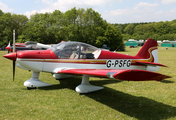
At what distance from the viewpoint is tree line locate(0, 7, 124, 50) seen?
46.8 meters

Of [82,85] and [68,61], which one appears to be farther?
[68,61]

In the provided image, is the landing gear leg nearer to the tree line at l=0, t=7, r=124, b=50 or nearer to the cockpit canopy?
the cockpit canopy

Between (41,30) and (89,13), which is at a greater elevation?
(89,13)

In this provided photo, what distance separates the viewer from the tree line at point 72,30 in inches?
1843

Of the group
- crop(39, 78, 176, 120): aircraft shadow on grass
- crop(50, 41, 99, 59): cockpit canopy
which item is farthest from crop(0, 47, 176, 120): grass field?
crop(50, 41, 99, 59): cockpit canopy

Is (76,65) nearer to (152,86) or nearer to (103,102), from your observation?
(103,102)

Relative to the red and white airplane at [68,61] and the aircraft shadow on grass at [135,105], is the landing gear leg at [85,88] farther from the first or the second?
the aircraft shadow on grass at [135,105]

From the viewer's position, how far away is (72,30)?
4728 centimetres

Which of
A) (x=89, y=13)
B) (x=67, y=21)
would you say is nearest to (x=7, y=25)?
(x=67, y=21)

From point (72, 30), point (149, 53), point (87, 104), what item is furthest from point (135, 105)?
point (72, 30)

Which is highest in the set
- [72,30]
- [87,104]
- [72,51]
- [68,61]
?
[72,30]

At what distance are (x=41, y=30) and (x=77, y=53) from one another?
44414mm

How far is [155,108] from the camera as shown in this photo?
4.44 metres

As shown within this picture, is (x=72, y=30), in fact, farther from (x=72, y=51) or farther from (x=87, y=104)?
(x=87, y=104)
